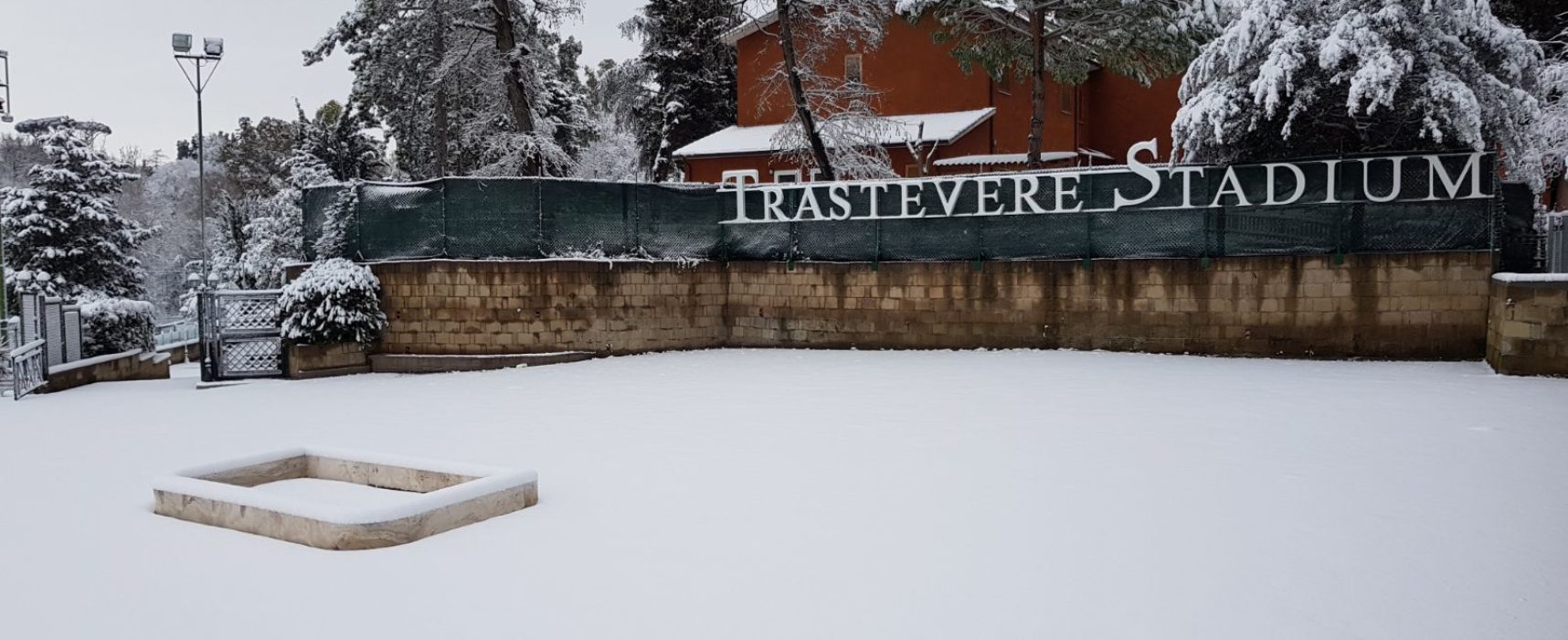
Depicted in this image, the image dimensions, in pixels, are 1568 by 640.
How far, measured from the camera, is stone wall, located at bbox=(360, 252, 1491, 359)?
14070 millimetres

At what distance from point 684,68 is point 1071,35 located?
1698cm

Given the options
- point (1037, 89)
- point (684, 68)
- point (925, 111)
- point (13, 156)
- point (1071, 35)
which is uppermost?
point (13, 156)

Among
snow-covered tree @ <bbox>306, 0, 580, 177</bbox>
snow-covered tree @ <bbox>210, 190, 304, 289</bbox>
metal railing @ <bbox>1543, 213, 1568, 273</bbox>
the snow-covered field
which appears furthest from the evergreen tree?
metal railing @ <bbox>1543, 213, 1568, 273</bbox>

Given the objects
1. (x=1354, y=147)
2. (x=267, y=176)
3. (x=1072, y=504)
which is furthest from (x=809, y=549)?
(x=267, y=176)

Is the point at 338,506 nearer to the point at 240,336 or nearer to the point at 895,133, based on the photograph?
the point at 240,336

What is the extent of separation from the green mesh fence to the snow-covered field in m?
2.80

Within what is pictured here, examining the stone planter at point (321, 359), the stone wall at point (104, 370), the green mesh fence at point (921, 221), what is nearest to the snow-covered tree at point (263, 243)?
the stone wall at point (104, 370)

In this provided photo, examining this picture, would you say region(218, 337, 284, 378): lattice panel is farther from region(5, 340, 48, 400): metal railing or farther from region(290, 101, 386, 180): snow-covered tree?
region(290, 101, 386, 180): snow-covered tree

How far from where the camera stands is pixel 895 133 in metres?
26.1

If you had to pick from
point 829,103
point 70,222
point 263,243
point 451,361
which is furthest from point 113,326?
point 829,103

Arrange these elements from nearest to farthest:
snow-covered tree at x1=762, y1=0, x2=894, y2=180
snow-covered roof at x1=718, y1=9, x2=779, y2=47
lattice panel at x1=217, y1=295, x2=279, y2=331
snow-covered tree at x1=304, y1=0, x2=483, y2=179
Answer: lattice panel at x1=217, y1=295, x2=279, y2=331, snow-covered tree at x1=762, y1=0, x2=894, y2=180, snow-covered tree at x1=304, y1=0, x2=483, y2=179, snow-covered roof at x1=718, y1=9, x2=779, y2=47

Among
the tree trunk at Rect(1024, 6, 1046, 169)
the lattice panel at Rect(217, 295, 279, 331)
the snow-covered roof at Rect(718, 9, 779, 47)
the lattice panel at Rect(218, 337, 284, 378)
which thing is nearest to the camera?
the lattice panel at Rect(218, 337, 284, 378)

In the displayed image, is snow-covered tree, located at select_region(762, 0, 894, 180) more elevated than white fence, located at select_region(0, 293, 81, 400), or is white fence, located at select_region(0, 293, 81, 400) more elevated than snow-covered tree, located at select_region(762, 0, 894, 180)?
snow-covered tree, located at select_region(762, 0, 894, 180)

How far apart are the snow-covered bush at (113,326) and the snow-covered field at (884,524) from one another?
11.6 meters
